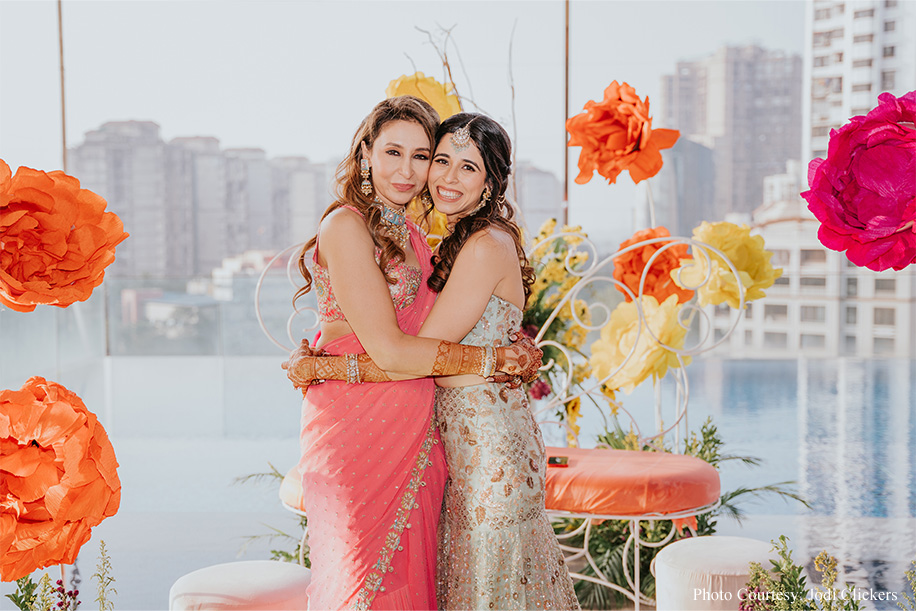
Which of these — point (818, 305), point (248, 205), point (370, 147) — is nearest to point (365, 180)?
point (370, 147)

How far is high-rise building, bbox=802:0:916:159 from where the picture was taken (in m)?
8.82

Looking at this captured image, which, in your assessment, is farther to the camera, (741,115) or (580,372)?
(741,115)

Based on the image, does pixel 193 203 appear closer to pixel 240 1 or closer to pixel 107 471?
pixel 240 1

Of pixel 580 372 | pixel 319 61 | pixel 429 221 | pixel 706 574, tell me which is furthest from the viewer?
pixel 319 61

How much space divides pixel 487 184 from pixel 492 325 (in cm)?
37

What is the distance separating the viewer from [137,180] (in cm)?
1034

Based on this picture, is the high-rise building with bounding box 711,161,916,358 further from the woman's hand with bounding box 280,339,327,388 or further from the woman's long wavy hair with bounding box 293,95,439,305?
the woman's hand with bounding box 280,339,327,388

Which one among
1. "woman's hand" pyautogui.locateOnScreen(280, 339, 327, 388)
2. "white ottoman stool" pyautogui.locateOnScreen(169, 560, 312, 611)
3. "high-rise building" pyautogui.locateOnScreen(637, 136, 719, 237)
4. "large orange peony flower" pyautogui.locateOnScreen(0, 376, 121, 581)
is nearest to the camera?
"large orange peony flower" pyautogui.locateOnScreen(0, 376, 121, 581)

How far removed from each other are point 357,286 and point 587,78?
666 cm

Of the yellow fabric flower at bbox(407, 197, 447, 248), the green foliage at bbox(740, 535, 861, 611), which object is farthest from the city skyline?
the green foliage at bbox(740, 535, 861, 611)


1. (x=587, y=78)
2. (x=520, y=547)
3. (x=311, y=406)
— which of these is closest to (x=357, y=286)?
(x=311, y=406)

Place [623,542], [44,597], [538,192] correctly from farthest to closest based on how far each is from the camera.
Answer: [538,192], [623,542], [44,597]

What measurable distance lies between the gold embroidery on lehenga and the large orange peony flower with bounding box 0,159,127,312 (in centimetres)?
105

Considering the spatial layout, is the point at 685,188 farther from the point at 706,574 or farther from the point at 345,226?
the point at 345,226
